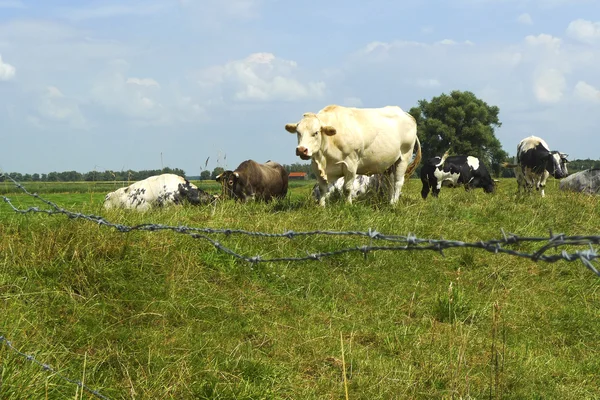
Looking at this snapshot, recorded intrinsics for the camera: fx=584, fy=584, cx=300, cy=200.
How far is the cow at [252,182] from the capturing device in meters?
12.6

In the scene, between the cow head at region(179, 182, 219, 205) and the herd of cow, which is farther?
the cow head at region(179, 182, 219, 205)

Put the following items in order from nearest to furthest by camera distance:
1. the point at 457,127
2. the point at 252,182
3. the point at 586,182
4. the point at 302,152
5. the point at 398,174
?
the point at 302,152 → the point at 398,174 → the point at 252,182 → the point at 586,182 → the point at 457,127

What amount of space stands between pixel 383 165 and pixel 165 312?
7.23 m

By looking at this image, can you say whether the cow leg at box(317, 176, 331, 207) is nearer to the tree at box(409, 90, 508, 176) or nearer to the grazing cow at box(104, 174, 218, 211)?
the grazing cow at box(104, 174, 218, 211)

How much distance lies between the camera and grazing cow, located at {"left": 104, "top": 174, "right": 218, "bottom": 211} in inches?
488

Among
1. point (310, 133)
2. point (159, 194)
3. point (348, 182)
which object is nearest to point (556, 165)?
point (348, 182)

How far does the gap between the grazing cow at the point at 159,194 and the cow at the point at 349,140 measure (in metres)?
3.12

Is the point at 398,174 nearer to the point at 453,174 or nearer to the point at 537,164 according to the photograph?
the point at 453,174

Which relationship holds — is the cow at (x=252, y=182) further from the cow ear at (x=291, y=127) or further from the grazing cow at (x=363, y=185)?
the cow ear at (x=291, y=127)

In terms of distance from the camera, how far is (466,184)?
58.3 ft

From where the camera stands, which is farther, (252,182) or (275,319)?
(252,182)

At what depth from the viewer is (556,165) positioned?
1652cm

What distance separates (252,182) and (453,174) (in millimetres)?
7130

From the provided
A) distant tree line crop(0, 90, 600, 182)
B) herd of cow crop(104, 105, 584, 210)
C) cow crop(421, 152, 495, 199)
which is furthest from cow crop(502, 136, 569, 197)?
distant tree line crop(0, 90, 600, 182)
